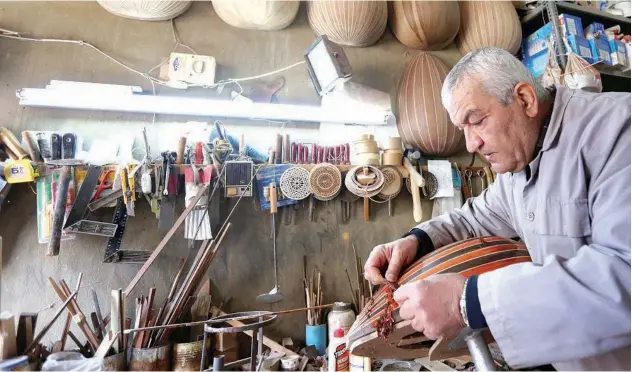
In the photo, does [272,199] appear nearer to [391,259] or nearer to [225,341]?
[225,341]

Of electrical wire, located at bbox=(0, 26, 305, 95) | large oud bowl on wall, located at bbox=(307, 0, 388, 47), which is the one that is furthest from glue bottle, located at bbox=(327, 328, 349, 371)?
large oud bowl on wall, located at bbox=(307, 0, 388, 47)

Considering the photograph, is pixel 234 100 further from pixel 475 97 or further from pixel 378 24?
pixel 475 97

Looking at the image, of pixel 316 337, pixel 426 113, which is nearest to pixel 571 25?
pixel 426 113

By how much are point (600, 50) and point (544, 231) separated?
3.16 m

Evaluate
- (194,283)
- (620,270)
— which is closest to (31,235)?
(194,283)

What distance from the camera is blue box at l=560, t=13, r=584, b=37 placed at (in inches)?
119

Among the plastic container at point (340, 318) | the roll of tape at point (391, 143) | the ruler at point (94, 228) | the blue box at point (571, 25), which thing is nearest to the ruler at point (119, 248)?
the ruler at point (94, 228)

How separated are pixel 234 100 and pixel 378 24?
1.47 metres

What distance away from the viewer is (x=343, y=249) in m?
2.92

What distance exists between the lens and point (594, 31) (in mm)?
3184

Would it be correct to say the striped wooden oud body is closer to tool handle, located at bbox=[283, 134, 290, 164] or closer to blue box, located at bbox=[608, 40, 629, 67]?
tool handle, located at bbox=[283, 134, 290, 164]

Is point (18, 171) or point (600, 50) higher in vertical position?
point (600, 50)

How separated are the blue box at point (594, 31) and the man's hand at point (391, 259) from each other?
3273 mm

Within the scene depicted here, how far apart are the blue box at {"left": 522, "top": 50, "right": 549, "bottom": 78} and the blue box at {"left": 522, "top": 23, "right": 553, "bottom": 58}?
35mm
